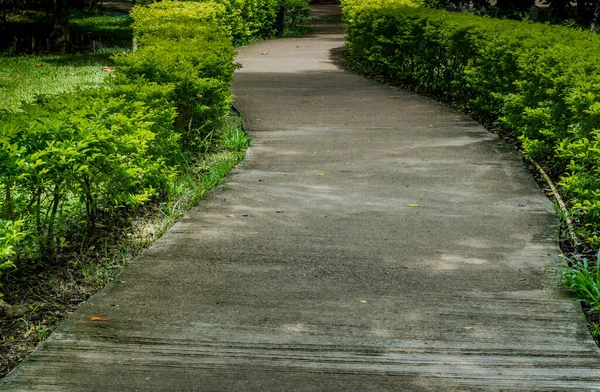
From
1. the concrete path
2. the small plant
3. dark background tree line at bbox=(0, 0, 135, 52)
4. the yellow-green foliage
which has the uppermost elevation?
the yellow-green foliage

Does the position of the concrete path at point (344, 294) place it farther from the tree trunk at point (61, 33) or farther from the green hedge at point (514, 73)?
the tree trunk at point (61, 33)

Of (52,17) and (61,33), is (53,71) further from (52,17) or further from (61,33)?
(52,17)

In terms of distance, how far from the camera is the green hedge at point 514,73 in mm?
6250

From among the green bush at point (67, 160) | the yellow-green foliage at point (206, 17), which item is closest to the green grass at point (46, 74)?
the yellow-green foliage at point (206, 17)

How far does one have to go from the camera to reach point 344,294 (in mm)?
4836

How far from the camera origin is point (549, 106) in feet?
25.0

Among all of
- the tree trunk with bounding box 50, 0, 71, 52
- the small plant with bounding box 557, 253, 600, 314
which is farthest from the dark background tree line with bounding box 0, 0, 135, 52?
the small plant with bounding box 557, 253, 600, 314

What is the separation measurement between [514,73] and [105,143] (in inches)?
223

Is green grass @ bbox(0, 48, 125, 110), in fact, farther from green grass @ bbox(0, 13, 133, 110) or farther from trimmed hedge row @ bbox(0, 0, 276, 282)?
trimmed hedge row @ bbox(0, 0, 276, 282)

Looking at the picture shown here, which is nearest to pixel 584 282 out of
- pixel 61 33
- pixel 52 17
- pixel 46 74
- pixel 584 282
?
pixel 584 282

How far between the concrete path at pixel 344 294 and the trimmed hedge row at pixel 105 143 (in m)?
0.58

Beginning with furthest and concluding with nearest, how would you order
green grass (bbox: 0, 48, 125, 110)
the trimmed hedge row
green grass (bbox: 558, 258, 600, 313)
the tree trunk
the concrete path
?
the tree trunk → green grass (bbox: 0, 48, 125, 110) → the trimmed hedge row → green grass (bbox: 558, 258, 600, 313) → the concrete path

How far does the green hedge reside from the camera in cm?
625

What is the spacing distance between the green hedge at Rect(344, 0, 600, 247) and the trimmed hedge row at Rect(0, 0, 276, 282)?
3.21 meters
